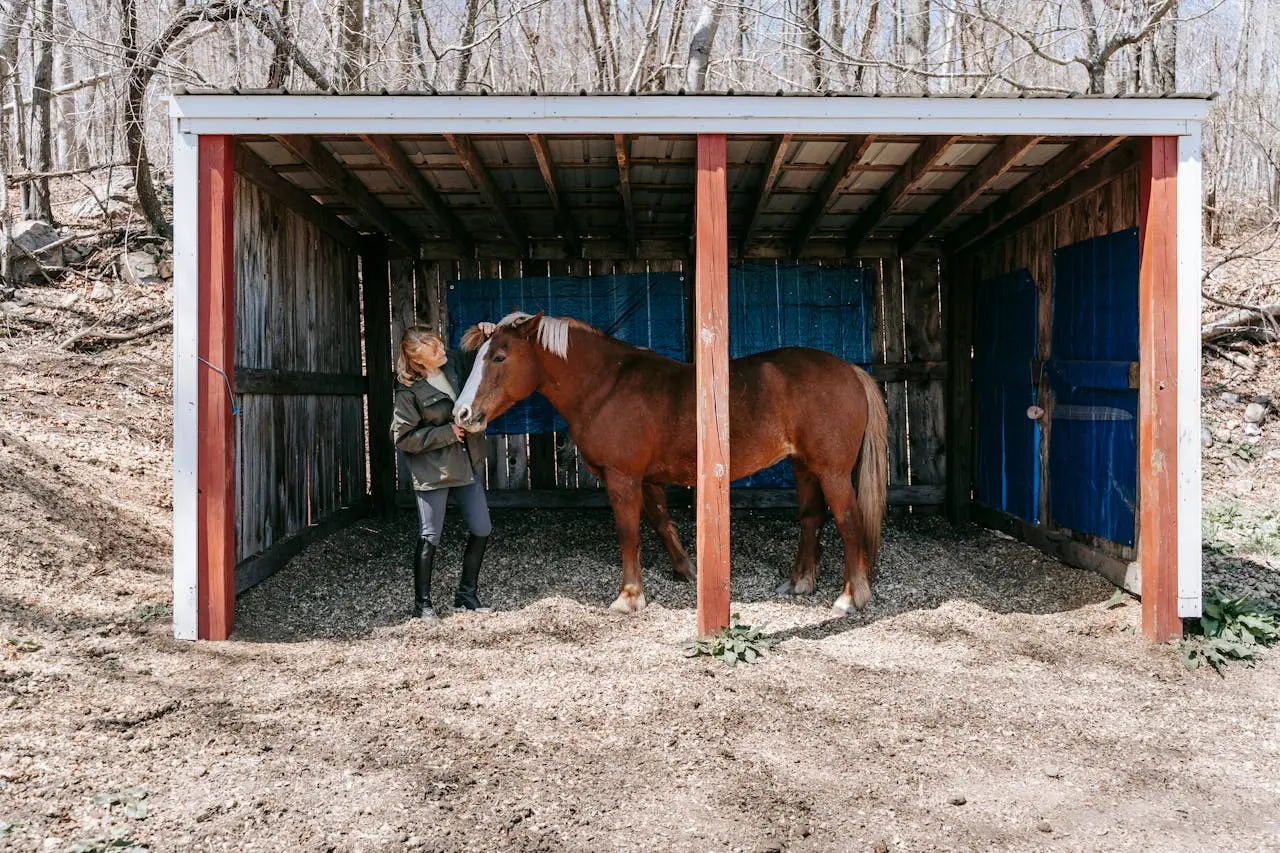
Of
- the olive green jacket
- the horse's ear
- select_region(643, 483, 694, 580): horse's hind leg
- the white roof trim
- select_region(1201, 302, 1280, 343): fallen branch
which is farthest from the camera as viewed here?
select_region(1201, 302, 1280, 343): fallen branch

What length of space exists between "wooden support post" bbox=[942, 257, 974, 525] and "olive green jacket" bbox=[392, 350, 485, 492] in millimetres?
4758

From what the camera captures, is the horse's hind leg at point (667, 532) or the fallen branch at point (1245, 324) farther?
the fallen branch at point (1245, 324)

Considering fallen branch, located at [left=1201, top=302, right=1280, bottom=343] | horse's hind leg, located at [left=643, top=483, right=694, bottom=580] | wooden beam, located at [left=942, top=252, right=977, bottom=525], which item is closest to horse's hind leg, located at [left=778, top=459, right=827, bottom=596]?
horse's hind leg, located at [left=643, top=483, right=694, bottom=580]

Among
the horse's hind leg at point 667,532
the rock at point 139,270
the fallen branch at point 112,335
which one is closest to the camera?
the horse's hind leg at point 667,532

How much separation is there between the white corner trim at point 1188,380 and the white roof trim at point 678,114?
292 millimetres

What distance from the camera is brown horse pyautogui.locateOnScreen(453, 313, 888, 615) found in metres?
5.50

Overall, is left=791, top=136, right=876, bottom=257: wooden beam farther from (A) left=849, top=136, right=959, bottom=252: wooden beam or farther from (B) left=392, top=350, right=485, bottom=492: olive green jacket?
(B) left=392, top=350, right=485, bottom=492: olive green jacket

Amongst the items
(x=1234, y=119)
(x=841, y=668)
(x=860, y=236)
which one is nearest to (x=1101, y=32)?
(x=1234, y=119)

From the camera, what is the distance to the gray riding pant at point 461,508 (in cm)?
510

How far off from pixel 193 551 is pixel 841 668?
3.22 m

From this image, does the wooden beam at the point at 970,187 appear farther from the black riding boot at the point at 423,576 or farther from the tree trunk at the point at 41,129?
the tree trunk at the point at 41,129

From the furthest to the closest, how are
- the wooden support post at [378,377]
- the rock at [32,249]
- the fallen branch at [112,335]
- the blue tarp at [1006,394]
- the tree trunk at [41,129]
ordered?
the tree trunk at [41,129] → the rock at [32,249] → the fallen branch at [112,335] → the wooden support post at [378,377] → the blue tarp at [1006,394]

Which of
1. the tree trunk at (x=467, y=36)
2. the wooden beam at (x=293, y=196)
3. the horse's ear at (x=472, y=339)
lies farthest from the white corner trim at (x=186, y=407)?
the tree trunk at (x=467, y=36)

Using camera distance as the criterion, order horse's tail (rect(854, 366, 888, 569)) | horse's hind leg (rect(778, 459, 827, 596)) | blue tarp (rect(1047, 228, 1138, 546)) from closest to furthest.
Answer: blue tarp (rect(1047, 228, 1138, 546)), horse's tail (rect(854, 366, 888, 569)), horse's hind leg (rect(778, 459, 827, 596))
